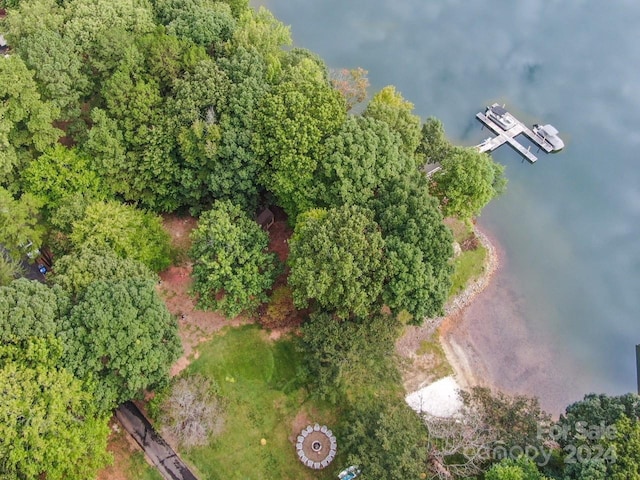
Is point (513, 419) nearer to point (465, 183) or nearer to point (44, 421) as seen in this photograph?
point (465, 183)

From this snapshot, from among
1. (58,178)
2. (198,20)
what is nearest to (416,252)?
(198,20)

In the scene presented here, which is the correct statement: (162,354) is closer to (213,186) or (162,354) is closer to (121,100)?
(213,186)

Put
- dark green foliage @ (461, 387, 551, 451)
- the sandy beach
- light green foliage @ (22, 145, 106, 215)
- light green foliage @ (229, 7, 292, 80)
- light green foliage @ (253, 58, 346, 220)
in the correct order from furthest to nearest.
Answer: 1. light green foliage @ (229, 7, 292, 80)
2. the sandy beach
3. light green foliage @ (22, 145, 106, 215)
4. light green foliage @ (253, 58, 346, 220)
5. dark green foliage @ (461, 387, 551, 451)

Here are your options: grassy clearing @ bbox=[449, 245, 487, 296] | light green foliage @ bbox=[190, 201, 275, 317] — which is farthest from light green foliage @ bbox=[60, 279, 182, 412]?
grassy clearing @ bbox=[449, 245, 487, 296]

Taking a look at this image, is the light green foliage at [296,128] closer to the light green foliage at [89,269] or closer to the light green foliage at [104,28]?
the light green foliage at [89,269]

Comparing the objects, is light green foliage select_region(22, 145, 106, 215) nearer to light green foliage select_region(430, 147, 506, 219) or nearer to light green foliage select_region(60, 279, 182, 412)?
light green foliage select_region(60, 279, 182, 412)

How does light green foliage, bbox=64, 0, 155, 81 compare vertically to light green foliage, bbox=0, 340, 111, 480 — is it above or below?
above

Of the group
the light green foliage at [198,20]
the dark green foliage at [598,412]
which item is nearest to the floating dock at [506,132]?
the light green foliage at [198,20]
